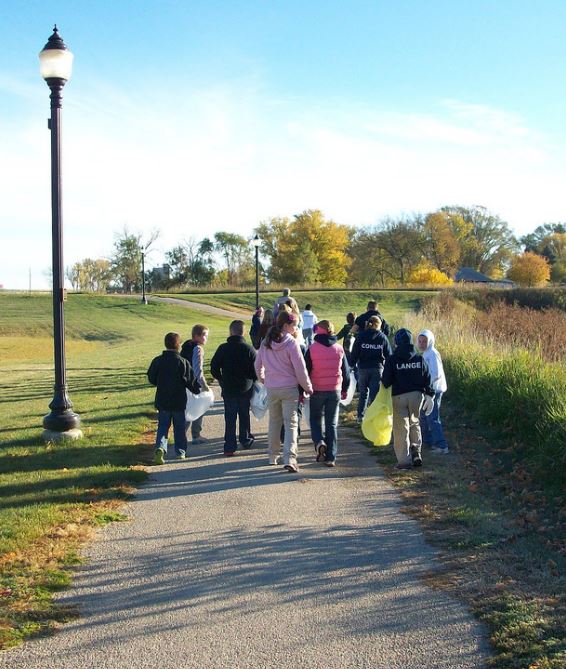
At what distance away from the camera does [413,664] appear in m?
3.83

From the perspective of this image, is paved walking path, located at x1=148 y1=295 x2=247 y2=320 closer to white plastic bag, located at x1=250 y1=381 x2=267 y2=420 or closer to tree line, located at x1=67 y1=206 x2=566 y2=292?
tree line, located at x1=67 y1=206 x2=566 y2=292

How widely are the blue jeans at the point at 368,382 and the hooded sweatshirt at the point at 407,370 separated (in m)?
2.39

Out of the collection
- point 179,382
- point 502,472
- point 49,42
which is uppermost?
point 49,42

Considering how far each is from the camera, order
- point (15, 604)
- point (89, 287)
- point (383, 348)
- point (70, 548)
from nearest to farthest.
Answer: point (15, 604), point (70, 548), point (383, 348), point (89, 287)

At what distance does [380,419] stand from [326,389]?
759 mm

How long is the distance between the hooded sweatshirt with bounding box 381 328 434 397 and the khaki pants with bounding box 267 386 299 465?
120 centimetres

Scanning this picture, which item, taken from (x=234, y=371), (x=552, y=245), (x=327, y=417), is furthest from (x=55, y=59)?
(x=552, y=245)

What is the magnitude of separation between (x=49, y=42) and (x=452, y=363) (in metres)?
8.62

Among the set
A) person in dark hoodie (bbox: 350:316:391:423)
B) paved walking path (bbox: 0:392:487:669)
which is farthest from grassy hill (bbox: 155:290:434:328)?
paved walking path (bbox: 0:392:487:669)

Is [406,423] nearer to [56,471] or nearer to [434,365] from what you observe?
[434,365]

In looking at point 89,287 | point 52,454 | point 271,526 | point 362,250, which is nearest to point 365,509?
point 271,526

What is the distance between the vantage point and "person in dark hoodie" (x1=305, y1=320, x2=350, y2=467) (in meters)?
8.66

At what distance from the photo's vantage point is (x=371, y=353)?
11.0 m

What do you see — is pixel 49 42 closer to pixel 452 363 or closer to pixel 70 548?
pixel 70 548
